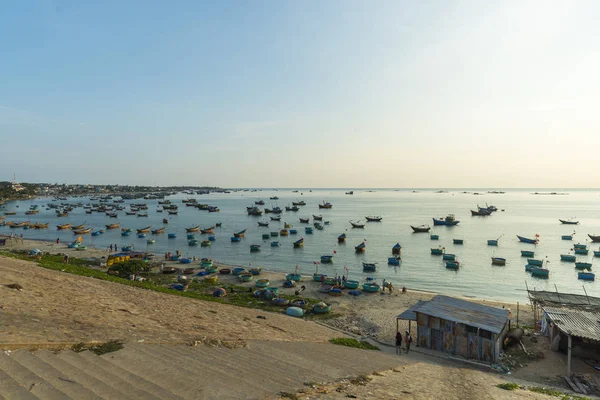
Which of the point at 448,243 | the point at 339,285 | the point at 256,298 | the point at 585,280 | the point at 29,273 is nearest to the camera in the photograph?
the point at 29,273

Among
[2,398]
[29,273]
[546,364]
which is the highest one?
[2,398]

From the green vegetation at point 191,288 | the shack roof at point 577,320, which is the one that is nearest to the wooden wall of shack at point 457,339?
the shack roof at point 577,320

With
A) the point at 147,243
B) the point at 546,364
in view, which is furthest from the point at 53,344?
the point at 147,243

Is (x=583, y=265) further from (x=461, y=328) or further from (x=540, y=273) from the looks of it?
(x=461, y=328)

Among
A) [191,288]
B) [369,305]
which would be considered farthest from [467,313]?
[191,288]

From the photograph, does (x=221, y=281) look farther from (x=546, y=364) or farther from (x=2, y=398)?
(x=2, y=398)

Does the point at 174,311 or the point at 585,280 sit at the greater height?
the point at 174,311

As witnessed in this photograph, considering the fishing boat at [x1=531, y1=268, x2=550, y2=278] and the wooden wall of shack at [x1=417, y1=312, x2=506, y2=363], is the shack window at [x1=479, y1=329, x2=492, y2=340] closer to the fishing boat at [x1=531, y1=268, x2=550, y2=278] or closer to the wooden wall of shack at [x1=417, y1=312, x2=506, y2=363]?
the wooden wall of shack at [x1=417, y1=312, x2=506, y2=363]
